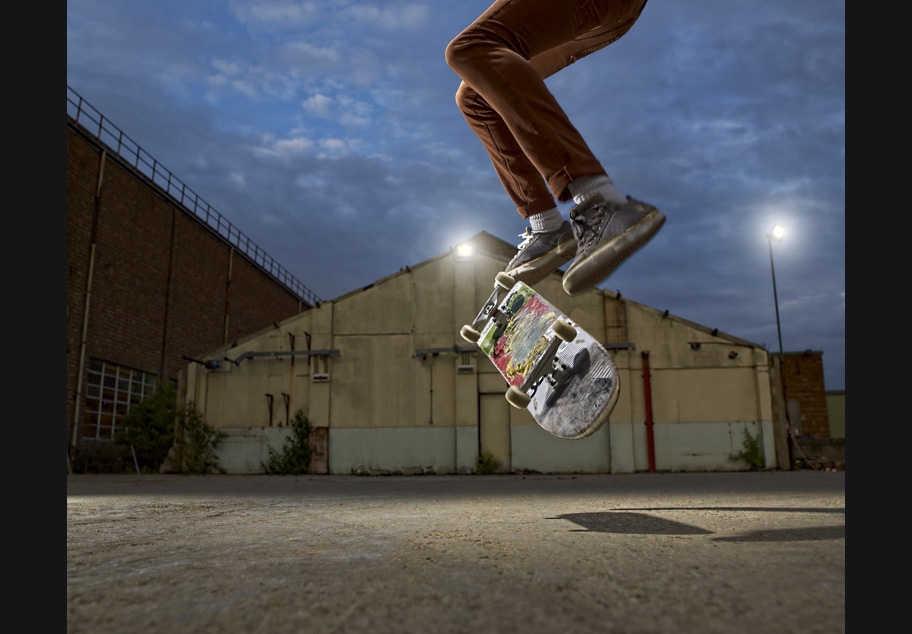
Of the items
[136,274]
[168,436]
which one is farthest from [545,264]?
[136,274]

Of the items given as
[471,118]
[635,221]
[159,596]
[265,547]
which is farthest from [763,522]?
[471,118]

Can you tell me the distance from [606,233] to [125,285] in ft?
60.8

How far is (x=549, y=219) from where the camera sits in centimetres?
274

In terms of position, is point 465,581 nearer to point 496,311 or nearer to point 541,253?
point 541,253

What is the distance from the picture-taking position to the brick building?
15.7 metres

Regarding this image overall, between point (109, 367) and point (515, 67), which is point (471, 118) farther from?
point (109, 367)

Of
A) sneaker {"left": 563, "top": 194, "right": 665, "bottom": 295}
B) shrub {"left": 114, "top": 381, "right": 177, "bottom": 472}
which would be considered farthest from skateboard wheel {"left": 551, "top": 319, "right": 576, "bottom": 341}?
shrub {"left": 114, "top": 381, "right": 177, "bottom": 472}

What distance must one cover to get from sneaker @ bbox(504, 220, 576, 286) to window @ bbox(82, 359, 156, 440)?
16.7 metres

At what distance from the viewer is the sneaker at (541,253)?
2.73 m

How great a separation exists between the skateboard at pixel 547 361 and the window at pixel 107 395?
54.2 ft

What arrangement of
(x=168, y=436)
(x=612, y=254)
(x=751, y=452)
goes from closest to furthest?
(x=612, y=254) < (x=751, y=452) < (x=168, y=436)

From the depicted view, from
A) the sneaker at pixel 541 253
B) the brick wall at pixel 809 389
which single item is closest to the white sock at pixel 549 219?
the sneaker at pixel 541 253

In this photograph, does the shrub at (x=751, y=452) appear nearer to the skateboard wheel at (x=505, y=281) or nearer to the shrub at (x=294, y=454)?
the shrub at (x=294, y=454)

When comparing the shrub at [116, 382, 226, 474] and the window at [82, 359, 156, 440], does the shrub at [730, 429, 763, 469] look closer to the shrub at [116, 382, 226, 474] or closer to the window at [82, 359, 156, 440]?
the shrub at [116, 382, 226, 474]
